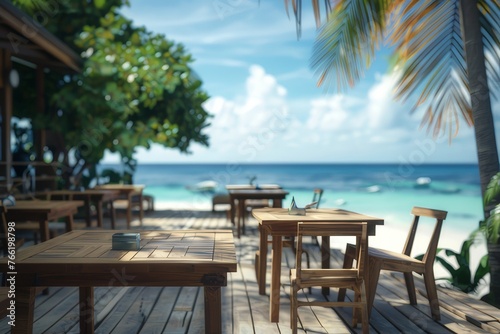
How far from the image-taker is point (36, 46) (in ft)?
27.2

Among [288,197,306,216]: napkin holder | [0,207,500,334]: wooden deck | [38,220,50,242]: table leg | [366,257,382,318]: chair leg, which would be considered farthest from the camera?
[38,220,50,242]: table leg

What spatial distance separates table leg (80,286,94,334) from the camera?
3369 mm

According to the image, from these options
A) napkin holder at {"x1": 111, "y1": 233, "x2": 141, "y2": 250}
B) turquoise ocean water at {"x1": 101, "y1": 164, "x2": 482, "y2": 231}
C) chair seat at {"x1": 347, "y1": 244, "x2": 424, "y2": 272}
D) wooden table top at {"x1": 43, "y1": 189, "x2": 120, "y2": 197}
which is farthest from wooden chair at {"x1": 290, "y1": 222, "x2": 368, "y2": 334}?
turquoise ocean water at {"x1": 101, "y1": 164, "x2": 482, "y2": 231}

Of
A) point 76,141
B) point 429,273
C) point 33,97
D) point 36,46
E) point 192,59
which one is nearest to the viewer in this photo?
point 429,273

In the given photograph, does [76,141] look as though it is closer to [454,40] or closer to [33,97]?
[33,97]

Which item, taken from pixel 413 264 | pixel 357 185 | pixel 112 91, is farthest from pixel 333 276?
pixel 357 185

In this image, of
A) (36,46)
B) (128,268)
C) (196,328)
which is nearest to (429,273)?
Answer: (196,328)

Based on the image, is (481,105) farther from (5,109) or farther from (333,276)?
(5,109)

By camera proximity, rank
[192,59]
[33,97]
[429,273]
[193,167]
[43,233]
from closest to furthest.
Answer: [429,273] → [43,233] → [192,59] → [33,97] → [193,167]

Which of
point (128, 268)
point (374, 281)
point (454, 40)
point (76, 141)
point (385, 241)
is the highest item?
point (454, 40)

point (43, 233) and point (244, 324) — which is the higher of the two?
point (43, 233)

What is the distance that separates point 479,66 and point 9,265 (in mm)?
4252

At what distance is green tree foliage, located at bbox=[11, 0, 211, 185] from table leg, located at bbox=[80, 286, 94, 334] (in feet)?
20.4

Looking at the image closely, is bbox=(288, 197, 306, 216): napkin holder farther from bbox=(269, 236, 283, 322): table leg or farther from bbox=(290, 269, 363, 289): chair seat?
bbox=(290, 269, 363, 289): chair seat
